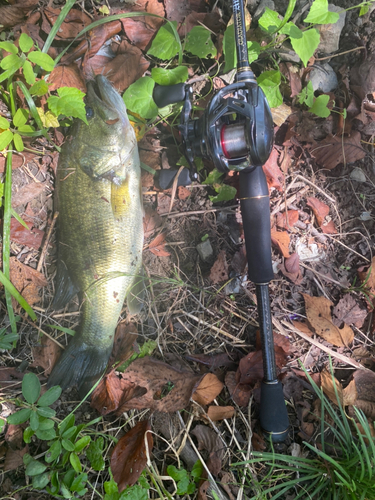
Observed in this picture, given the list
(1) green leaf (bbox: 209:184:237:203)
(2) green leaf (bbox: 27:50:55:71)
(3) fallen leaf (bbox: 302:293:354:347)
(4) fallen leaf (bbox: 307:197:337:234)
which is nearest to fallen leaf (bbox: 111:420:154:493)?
(3) fallen leaf (bbox: 302:293:354:347)

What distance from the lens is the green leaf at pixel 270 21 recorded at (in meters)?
2.52

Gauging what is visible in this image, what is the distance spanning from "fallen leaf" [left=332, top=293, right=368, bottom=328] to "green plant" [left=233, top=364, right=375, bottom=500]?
553 millimetres

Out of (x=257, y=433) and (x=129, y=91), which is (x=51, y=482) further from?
(x=129, y=91)

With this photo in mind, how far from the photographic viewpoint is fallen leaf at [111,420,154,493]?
7.25 feet

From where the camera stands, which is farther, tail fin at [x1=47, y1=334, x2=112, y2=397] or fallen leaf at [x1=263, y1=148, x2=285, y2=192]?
fallen leaf at [x1=263, y1=148, x2=285, y2=192]

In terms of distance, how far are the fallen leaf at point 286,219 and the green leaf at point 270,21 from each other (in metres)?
1.36

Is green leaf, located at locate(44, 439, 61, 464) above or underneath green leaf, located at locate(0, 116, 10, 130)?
underneath

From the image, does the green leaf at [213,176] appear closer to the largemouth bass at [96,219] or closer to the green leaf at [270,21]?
the largemouth bass at [96,219]

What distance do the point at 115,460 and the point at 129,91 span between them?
2.59 meters

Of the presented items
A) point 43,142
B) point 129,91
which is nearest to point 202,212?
point 129,91

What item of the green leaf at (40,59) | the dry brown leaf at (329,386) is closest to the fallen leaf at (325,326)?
the dry brown leaf at (329,386)

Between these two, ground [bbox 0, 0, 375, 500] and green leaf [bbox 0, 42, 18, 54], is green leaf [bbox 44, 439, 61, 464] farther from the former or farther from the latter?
green leaf [bbox 0, 42, 18, 54]

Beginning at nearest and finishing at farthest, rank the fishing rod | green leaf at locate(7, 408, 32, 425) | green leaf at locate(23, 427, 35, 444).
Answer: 1. the fishing rod
2. green leaf at locate(7, 408, 32, 425)
3. green leaf at locate(23, 427, 35, 444)

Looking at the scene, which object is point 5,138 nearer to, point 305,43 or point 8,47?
point 8,47
